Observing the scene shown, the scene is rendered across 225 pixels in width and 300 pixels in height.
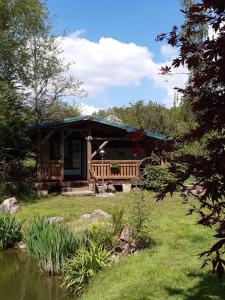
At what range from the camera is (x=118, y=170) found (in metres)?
21.8

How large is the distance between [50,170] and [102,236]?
1198 centimetres

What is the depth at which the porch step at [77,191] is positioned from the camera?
20341 mm

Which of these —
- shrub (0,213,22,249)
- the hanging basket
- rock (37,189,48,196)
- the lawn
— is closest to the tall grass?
the lawn

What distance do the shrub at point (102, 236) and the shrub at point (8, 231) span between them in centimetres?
342

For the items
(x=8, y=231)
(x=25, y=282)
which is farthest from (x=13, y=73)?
(x=25, y=282)

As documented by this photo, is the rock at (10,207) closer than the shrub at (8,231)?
No

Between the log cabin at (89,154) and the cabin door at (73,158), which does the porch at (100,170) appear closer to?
the log cabin at (89,154)

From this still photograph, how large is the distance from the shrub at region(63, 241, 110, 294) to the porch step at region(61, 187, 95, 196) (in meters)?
11.2

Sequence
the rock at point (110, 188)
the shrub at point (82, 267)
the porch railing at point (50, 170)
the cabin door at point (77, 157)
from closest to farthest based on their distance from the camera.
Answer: the shrub at point (82, 267) → the rock at point (110, 188) → the porch railing at point (50, 170) → the cabin door at point (77, 157)

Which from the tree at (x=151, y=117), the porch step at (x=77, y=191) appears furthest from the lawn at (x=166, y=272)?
the tree at (x=151, y=117)

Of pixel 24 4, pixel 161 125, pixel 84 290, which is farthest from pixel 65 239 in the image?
pixel 161 125

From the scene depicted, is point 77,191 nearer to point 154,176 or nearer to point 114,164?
point 114,164

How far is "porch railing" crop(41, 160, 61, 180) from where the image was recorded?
70.3 feet

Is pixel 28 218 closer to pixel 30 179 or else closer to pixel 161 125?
pixel 30 179
